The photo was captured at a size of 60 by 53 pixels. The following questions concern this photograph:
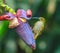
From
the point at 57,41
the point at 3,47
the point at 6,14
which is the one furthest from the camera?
the point at 57,41

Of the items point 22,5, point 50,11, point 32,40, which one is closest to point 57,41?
point 50,11

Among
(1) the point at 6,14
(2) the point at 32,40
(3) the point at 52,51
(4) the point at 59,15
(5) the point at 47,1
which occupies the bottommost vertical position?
(3) the point at 52,51

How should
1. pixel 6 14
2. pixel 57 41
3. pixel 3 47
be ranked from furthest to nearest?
pixel 57 41 < pixel 3 47 < pixel 6 14

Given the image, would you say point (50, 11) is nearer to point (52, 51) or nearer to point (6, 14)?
point (52, 51)

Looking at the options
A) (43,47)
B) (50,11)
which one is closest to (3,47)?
(43,47)

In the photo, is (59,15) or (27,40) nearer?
(27,40)

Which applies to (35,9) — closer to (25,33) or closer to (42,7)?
(42,7)

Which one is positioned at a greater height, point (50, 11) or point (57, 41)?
point (50, 11)
